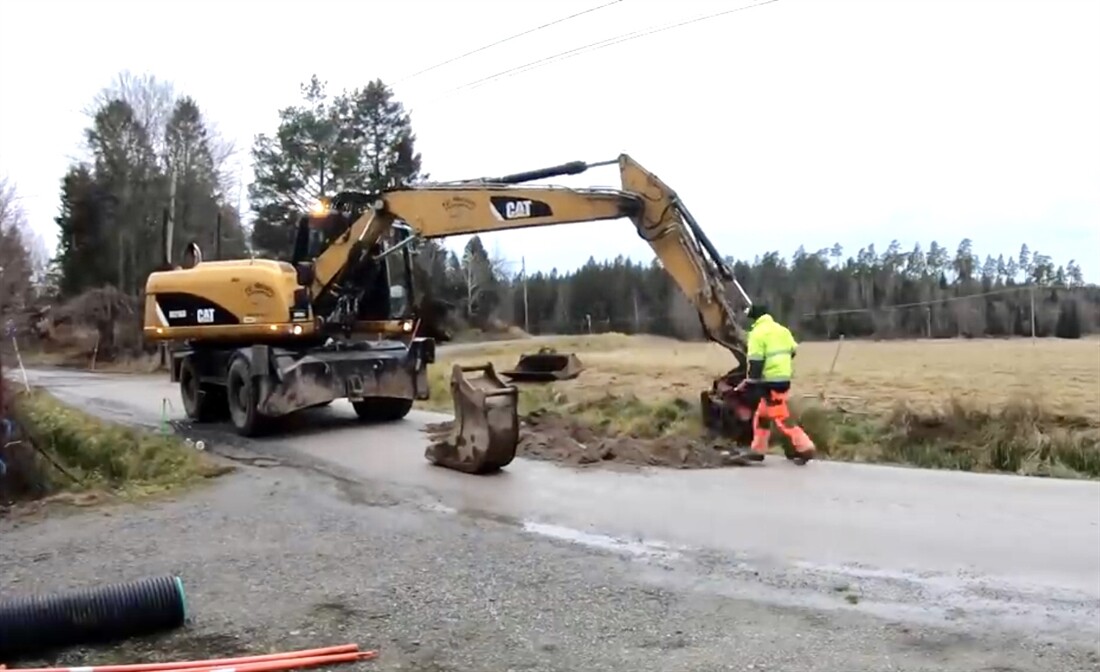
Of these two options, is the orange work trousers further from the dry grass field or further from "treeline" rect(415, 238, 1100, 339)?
"treeline" rect(415, 238, 1100, 339)

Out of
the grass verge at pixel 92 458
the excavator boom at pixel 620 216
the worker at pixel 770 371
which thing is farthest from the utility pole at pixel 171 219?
the worker at pixel 770 371

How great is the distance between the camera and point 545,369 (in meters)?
26.2

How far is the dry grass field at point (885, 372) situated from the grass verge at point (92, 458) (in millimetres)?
7869

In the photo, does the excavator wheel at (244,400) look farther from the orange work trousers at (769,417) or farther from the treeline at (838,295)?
the treeline at (838,295)

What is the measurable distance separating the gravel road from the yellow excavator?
13.0ft

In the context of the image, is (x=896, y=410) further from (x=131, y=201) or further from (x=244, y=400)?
(x=131, y=201)

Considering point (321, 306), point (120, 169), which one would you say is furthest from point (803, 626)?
point (120, 169)

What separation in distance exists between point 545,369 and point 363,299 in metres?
10.1

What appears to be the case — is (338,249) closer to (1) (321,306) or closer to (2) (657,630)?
(1) (321,306)

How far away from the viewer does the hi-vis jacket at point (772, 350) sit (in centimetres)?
1280

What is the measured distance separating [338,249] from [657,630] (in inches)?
430

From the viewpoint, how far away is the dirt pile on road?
12297 mm

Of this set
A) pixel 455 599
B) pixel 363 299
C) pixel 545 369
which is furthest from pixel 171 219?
pixel 455 599

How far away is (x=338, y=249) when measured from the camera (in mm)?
15938
